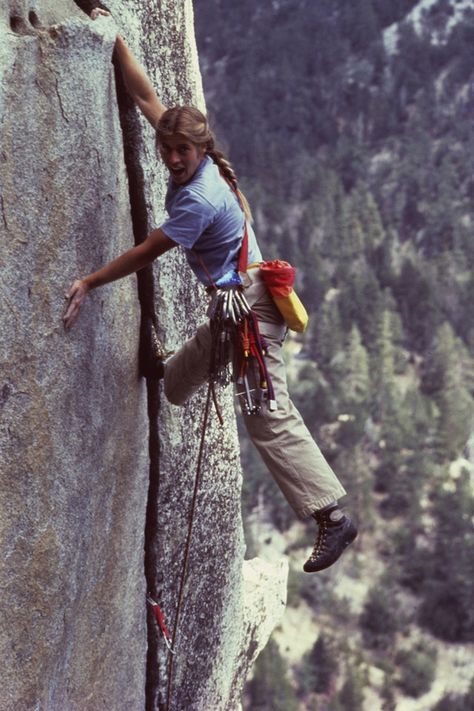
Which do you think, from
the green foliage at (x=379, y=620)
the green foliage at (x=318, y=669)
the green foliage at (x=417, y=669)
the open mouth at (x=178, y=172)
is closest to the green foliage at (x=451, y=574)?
the green foliage at (x=379, y=620)

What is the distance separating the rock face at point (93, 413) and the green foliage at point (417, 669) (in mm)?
39754

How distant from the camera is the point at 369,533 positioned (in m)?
54.9

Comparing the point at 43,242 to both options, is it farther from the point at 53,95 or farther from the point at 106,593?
the point at 106,593

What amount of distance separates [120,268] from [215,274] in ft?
1.65

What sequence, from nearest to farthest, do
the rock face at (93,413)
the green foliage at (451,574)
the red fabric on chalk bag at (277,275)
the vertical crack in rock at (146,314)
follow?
the rock face at (93,413) < the red fabric on chalk bag at (277,275) < the vertical crack in rock at (146,314) < the green foliage at (451,574)

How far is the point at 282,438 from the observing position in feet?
17.6

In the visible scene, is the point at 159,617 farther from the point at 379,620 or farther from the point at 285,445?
the point at 379,620

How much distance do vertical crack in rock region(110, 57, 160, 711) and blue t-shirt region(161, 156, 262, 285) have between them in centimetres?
80

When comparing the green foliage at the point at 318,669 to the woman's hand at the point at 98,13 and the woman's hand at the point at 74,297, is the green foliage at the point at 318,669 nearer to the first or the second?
the woman's hand at the point at 74,297

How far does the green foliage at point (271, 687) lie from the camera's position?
138 ft

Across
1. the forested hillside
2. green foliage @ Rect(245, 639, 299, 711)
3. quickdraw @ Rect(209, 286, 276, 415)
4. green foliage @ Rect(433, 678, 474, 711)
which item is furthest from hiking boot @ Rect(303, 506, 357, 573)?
green foliage @ Rect(433, 678, 474, 711)

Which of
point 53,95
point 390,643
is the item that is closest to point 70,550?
point 53,95

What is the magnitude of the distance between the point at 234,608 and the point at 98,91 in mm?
3886

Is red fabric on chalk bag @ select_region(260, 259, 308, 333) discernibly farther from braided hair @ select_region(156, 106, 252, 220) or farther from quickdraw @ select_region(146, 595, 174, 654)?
quickdraw @ select_region(146, 595, 174, 654)
